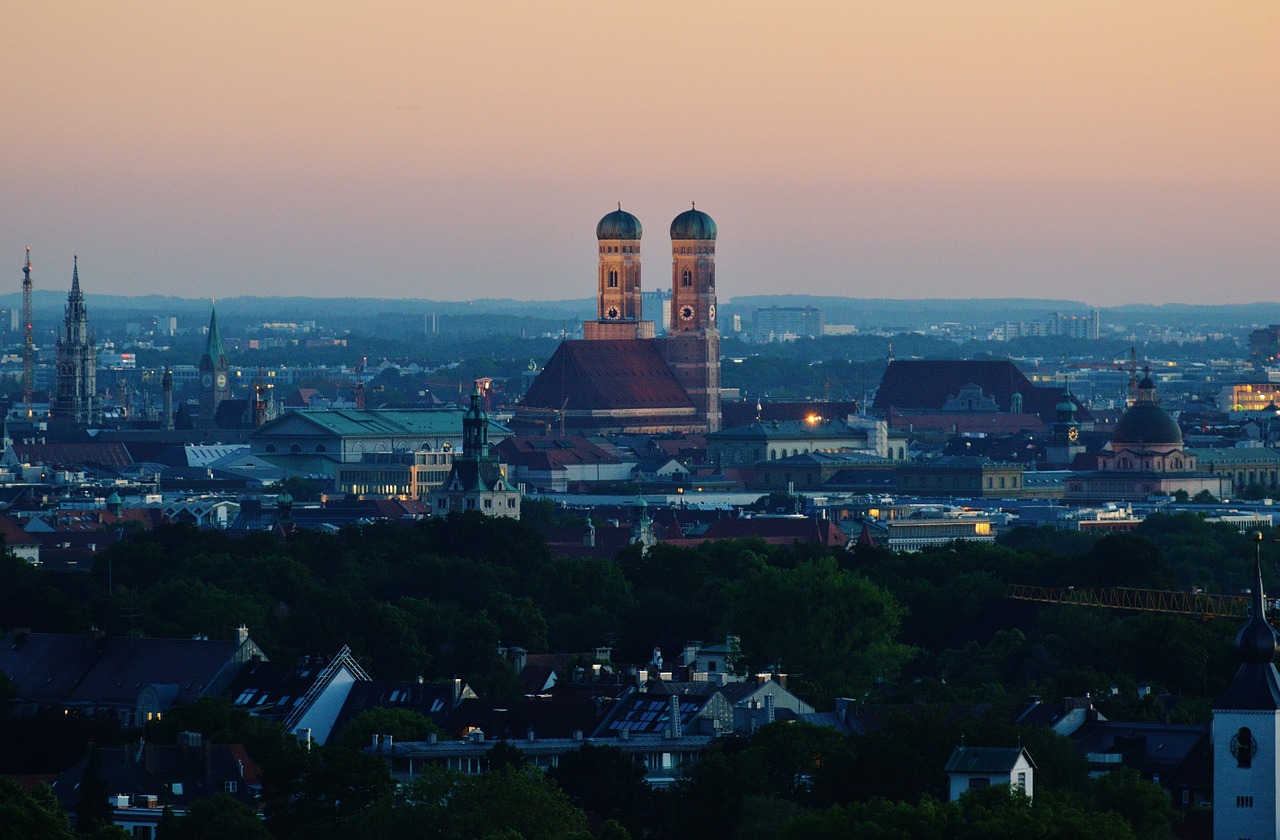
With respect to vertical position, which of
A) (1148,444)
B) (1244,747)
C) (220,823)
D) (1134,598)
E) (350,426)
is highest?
(1244,747)

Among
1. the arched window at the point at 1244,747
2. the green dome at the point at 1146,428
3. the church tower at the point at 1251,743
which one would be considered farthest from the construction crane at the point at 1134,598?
the green dome at the point at 1146,428

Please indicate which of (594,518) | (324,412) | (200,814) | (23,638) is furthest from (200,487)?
(200,814)

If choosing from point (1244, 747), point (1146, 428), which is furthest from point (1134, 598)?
point (1146, 428)

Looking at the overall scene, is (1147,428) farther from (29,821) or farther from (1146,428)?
(29,821)

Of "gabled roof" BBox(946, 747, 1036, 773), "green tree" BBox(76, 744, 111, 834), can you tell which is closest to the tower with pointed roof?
"green tree" BBox(76, 744, 111, 834)

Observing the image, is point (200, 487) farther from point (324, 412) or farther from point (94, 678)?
point (94, 678)

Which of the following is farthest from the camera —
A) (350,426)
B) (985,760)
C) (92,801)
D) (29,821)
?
(350,426)

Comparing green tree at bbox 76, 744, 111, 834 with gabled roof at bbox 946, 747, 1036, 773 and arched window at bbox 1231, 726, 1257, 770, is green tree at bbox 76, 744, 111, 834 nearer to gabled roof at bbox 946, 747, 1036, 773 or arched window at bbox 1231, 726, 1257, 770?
gabled roof at bbox 946, 747, 1036, 773

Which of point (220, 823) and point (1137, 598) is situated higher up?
point (220, 823)
